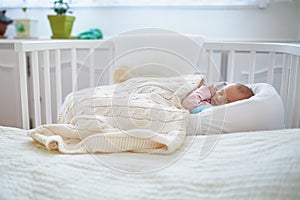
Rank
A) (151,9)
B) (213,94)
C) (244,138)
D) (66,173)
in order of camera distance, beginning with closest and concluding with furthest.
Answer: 1. (66,173)
2. (244,138)
3. (213,94)
4. (151,9)

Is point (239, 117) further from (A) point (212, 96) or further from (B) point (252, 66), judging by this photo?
(B) point (252, 66)

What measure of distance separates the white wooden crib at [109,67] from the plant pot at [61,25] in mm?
98

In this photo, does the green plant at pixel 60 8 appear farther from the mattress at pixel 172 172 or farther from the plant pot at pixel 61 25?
the mattress at pixel 172 172

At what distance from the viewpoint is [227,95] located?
3.36 ft

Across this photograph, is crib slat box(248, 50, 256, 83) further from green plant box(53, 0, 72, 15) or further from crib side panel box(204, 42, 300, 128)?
green plant box(53, 0, 72, 15)

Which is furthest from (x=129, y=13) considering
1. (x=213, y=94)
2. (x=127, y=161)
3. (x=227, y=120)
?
(x=127, y=161)

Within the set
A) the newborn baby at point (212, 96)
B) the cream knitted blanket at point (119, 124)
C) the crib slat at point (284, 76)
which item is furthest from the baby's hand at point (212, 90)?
the crib slat at point (284, 76)

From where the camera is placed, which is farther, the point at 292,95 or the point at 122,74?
the point at 122,74

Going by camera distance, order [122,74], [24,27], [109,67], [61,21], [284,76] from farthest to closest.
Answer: [24,27]
[61,21]
[109,67]
[122,74]
[284,76]

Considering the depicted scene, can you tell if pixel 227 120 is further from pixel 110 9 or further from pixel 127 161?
pixel 110 9

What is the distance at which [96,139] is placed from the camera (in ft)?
2.51

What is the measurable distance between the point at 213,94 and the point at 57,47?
615mm

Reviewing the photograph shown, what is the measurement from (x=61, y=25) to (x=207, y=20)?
2.65ft

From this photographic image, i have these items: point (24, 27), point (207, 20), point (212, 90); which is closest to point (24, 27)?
point (24, 27)
